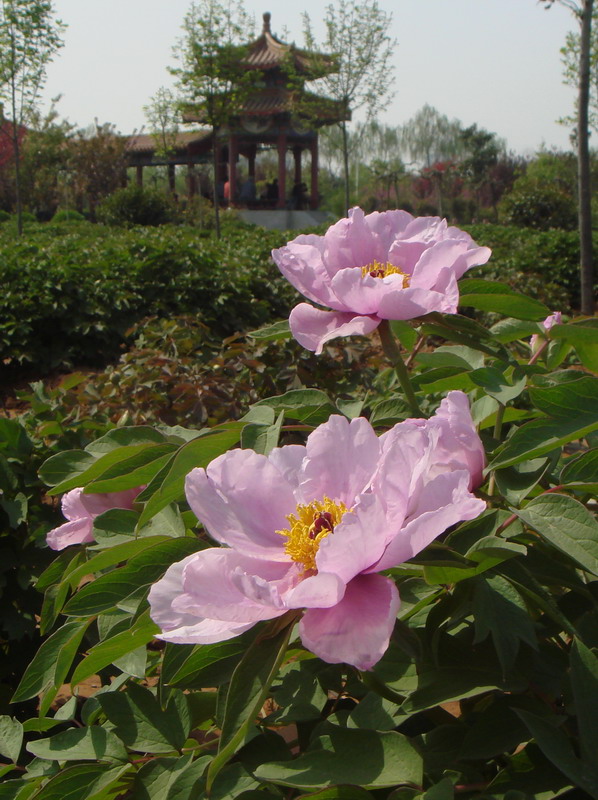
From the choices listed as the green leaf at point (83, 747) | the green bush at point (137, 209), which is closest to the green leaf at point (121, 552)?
the green leaf at point (83, 747)

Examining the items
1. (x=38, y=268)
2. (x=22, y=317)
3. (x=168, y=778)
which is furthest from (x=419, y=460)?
(x=38, y=268)

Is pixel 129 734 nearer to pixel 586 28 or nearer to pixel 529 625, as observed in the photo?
pixel 529 625

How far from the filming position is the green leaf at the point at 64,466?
1.06 meters

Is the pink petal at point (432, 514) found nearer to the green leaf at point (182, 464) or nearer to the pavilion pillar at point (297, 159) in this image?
the green leaf at point (182, 464)

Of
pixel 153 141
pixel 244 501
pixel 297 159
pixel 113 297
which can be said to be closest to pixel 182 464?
pixel 244 501

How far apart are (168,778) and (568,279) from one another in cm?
1153

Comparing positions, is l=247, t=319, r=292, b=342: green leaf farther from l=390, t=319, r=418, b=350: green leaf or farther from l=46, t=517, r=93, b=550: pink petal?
l=46, t=517, r=93, b=550: pink petal

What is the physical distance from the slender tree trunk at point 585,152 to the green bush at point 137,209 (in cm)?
1572

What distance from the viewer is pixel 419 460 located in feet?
2.31

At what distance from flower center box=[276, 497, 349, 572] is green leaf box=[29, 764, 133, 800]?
1.16ft

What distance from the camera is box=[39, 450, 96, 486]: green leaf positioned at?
41.9 inches

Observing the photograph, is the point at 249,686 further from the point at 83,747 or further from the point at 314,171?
the point at 314,171

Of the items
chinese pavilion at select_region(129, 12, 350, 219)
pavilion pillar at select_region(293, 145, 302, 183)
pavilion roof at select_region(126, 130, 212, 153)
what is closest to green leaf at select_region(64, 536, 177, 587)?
chinese pavilion at select_region(129, 12, 350, 219)

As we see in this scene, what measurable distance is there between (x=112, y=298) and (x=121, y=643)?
273 inches
